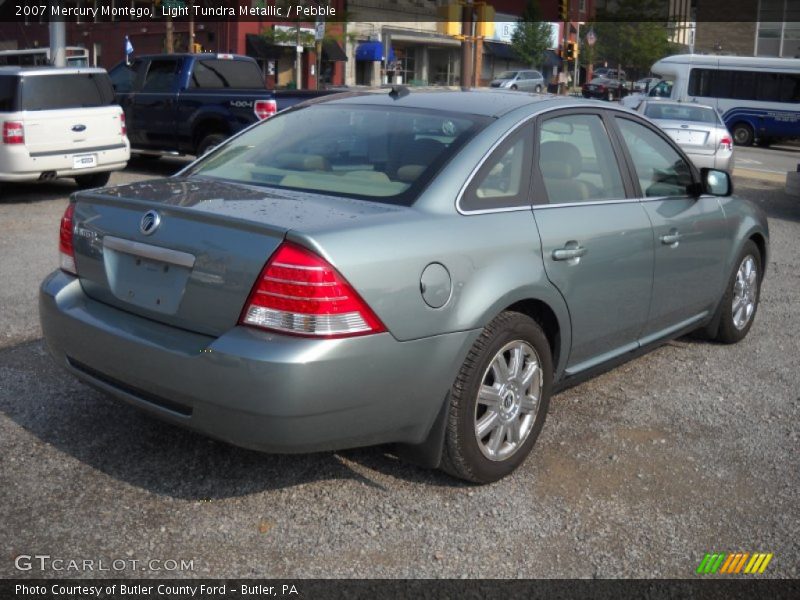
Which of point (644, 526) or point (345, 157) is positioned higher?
point (345, 157)

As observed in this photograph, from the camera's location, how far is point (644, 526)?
3.66 metres

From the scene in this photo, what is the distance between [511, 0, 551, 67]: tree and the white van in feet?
108

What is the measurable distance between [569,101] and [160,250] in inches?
87.1

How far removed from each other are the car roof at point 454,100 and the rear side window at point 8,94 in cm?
808

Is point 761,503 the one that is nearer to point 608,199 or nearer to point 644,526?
point 644,526

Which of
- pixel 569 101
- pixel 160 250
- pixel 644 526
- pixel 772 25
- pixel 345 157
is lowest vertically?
pixel 644 526

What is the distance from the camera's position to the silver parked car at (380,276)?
3268 mm

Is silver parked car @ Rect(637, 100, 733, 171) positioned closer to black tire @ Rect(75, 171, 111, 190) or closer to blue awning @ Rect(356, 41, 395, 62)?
black tire @ Rect(75, 171, 111, 190)

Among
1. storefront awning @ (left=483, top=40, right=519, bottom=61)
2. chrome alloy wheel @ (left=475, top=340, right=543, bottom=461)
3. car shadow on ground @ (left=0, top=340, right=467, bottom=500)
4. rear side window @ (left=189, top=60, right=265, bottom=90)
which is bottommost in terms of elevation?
car shadow on ground @ (left=0, top=340, right=467, bottom=500)

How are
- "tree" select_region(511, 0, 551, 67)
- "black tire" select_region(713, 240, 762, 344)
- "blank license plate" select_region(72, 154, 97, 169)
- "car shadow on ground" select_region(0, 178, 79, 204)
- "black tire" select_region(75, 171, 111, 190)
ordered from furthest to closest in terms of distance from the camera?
1. "tree" select_region(511, 0, 551, 67)
2. "black tire" select_region(75, 171, 111, 190)
3. "car shadow on ground" select_region(0, 178, 79, 204)
4. "blank license plate" select_region(72, 154, 97, 169)
5. "black tire" select_region(713, 240, 762, 344)

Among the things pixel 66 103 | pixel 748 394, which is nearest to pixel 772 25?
pixel 66 103

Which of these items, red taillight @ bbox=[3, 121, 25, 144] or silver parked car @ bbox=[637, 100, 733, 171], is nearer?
red taillight @ bbox=[3, 121, 25, 144]

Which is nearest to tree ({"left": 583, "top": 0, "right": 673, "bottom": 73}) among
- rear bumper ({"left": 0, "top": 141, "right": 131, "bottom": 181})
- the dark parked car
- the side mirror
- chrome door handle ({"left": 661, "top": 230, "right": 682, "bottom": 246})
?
the dark parked car
